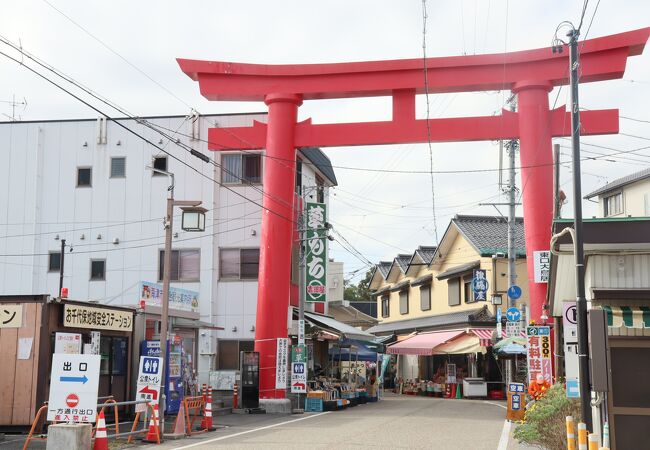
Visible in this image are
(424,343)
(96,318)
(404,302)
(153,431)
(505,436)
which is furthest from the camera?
(404,302)

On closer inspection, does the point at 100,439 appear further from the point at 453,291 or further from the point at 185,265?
the point at 453,291

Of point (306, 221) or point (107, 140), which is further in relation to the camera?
point (107, 140)

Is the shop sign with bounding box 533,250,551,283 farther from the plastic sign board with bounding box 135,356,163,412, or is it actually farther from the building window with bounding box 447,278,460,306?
the building window with bounding box 447,278,460,306

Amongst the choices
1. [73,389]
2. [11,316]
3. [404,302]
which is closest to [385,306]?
[404,302]

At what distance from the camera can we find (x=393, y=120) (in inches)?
1008

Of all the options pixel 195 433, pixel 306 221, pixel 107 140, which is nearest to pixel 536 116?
pixel 306 221

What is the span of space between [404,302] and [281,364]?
27.1 m

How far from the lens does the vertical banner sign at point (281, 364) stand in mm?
25469

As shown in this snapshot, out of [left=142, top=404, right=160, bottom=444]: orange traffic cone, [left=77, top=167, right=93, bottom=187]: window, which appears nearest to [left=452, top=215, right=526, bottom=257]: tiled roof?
[left=77, top=167, right=93, bottom=187]: window

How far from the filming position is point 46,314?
56.9 ft

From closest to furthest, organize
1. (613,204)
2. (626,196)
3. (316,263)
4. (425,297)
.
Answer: (316,263), (626,196), (613,204), (425,297)

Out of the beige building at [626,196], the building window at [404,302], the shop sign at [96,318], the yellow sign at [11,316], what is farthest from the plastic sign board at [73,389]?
the building window at [404,302]

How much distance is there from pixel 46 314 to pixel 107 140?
1580 centimetres

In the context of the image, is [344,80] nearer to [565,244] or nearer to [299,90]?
[299,90]
